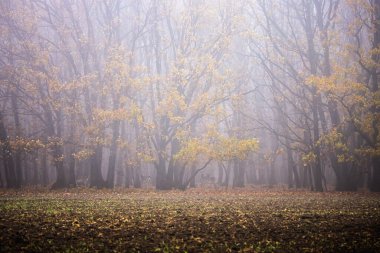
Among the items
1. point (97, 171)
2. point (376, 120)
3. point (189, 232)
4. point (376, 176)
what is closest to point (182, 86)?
point (97, 171)

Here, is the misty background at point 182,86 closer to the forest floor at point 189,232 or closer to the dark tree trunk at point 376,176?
the dark tree trunk at point 376,176

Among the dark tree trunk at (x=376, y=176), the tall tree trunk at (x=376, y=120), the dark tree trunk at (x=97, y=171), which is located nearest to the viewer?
the tall tree trunk at (x=376, y=120)

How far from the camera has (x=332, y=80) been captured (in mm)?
22141

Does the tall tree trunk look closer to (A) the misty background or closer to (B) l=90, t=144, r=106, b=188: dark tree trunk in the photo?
(A) the misty background

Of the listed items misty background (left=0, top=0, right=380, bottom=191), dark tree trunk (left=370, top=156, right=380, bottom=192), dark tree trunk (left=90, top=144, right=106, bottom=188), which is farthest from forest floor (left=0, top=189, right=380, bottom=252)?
dark tree trunk (left=90, top=144, right=106, bottom=188)

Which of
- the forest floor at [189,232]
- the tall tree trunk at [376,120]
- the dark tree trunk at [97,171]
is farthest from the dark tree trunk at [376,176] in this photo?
the dark tree trunk at [97,171]

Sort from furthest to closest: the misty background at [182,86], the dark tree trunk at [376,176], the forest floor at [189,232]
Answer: the misty background at [182,86], the dark tree trunk at [376,176], the forest floor at [189,232]

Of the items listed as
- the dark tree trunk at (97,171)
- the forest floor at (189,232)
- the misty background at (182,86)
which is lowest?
the forest floor at (189,232)

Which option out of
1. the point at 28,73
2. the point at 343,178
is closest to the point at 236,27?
the point at 343,178

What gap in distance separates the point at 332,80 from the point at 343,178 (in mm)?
7671

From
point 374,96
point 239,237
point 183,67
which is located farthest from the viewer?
point 183,67

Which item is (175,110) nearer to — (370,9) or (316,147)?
(316,147)

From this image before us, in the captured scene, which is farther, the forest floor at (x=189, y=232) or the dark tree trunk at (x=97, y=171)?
the dark tree trunk at (x=97, y=171)

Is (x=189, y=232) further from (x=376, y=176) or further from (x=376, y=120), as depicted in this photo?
(x=376, y=176)
